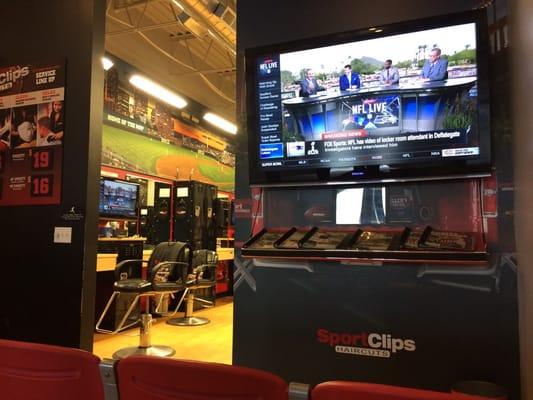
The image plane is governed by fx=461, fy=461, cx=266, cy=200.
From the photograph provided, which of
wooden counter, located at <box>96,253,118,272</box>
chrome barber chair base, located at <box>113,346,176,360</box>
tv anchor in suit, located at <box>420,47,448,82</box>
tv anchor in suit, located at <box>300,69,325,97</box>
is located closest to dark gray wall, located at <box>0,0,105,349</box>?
chrome barber chair base, located at <box>113,346,176,360</box>

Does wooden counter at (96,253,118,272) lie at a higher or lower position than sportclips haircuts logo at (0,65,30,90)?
lower

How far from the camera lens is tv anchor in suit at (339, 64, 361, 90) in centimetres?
236

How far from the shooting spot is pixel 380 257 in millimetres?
2215

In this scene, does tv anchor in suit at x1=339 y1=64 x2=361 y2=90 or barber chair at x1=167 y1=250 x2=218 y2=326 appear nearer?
tv anchor in suit at x1=339 y1=64 x2=361 y2=90

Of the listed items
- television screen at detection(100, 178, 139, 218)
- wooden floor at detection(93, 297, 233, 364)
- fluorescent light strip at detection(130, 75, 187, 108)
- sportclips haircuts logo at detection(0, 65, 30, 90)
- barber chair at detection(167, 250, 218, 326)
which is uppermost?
fluorescent light strip at detection(130, 75, 187, 108)

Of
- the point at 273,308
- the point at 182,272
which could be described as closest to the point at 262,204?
the point at 273,308

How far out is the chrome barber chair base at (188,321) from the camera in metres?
5.85

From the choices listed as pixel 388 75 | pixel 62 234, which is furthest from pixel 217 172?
pixel 388 75

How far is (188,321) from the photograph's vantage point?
5930 mm

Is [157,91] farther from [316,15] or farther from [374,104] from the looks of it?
[374,104]

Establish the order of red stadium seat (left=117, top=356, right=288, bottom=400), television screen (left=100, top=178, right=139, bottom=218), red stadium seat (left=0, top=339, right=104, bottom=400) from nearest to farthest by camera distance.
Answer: red stadium seat (left=117, top=356, right=288, bottom=400)
red stadium seat (left=0, top=339, right=104, bottom=400)
television screen (left=100, top=178, right=139, bottom=218)

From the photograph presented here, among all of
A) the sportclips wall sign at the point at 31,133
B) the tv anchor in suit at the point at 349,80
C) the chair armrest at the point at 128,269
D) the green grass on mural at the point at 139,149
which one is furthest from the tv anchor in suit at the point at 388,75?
the green grass on mural at the point at 139,149

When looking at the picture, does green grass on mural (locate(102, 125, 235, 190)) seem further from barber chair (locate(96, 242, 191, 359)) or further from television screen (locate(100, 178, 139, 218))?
barber chair (locate(96, 242, 191, 359))

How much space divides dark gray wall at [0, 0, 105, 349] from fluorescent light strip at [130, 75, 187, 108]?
3.79m
